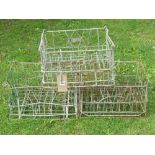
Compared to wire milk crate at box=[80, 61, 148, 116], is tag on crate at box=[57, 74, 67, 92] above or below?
above

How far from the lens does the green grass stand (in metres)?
6.32

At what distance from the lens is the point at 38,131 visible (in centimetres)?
630

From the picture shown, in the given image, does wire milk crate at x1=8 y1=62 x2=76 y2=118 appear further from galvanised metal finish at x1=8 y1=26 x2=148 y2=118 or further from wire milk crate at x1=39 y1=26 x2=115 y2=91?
wire milk crate at x1=39 y1=26 x2=115 y2=91

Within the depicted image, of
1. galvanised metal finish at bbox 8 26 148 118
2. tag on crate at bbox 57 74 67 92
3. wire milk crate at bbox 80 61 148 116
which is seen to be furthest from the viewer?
wire milk crate at bbox 80 61 148 116

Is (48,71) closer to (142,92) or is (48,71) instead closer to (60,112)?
(60,112)

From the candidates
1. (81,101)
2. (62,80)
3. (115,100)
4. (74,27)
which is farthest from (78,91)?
(74,27)

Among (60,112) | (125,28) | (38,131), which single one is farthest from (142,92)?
(125,28)

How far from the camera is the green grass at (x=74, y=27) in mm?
6320

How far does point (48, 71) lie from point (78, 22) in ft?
17.5

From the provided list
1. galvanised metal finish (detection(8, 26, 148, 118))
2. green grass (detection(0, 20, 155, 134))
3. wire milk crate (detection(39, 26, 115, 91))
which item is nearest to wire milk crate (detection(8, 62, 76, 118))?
galvanised metal finish (detection(8, 26, 148, 118))

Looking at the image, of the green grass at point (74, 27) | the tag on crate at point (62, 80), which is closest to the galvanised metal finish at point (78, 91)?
the tag on crate at point (62, 80)

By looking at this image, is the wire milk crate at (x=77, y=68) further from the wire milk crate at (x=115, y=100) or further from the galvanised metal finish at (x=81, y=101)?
the wire milk crate at (x=115, y=100)

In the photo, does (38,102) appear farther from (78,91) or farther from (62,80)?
(62,80)

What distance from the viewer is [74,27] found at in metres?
11.1
